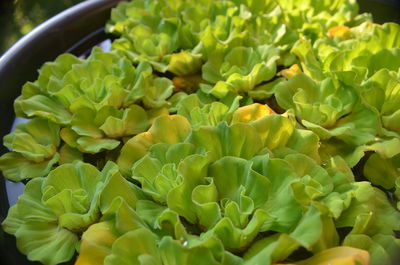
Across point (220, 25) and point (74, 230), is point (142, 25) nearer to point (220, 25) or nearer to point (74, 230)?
point (220, 25)

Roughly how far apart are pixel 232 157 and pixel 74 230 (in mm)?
182

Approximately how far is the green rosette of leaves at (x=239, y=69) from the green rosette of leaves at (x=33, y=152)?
0.67 ft

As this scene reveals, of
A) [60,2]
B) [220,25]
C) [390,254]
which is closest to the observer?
[390,254]

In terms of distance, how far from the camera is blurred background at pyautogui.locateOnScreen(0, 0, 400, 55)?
35.0 inches

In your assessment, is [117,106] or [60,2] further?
[60,2]

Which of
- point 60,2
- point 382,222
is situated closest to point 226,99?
point 382,222

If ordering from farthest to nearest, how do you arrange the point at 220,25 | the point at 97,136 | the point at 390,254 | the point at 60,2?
the point at 60,2 < the point at 220,25 < the point at 97,136 < the point at 390,254

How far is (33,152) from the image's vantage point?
638 millimetres

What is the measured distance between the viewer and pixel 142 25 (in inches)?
31.2

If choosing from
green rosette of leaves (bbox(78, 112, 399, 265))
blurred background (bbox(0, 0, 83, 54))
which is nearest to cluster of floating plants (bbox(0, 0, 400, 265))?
green rosette of leaves (bbox(78, 112, 399, 265))

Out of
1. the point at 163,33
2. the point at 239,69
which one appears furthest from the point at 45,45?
the point at 239,69

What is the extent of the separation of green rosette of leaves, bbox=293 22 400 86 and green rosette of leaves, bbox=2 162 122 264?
0.31 metres

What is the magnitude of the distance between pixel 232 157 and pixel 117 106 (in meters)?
0.21

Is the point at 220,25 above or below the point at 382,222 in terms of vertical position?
above
